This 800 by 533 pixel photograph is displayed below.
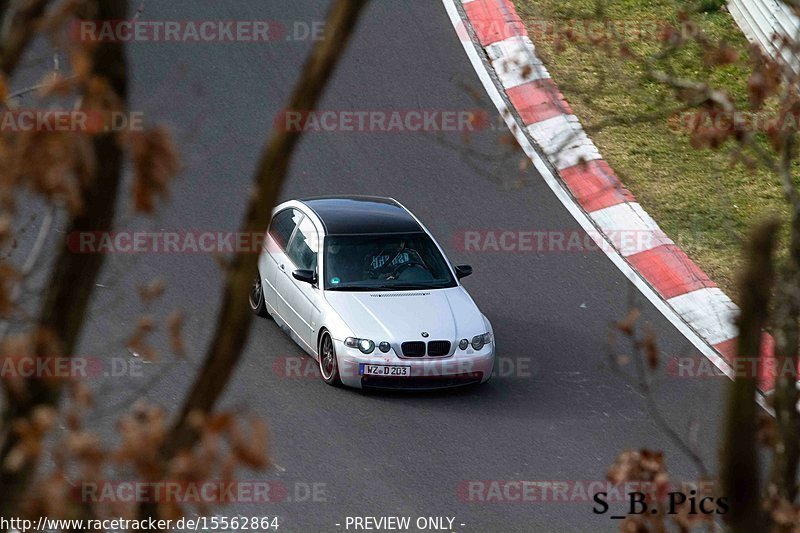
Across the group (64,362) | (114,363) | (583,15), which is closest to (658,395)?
(114,363)

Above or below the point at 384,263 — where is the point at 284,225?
below

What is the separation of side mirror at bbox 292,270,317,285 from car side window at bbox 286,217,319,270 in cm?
14

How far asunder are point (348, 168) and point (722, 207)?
14.9 feet

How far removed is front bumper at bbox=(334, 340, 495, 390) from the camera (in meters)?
11.1

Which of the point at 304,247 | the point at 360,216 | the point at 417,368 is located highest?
the point at 360,216

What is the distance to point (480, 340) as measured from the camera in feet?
37.2

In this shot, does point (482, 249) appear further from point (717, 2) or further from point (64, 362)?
point (64, 362)

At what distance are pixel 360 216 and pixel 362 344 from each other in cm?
182
